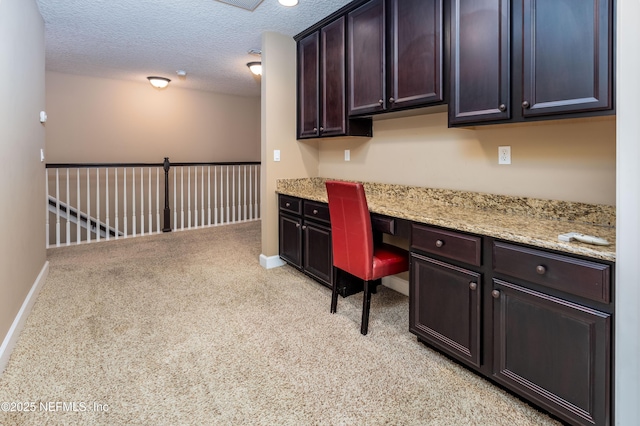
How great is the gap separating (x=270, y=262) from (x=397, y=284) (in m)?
1.39

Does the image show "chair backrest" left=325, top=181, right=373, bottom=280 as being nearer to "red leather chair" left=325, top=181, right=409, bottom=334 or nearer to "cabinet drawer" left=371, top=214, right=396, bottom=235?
"red leather chair" left=325, top=181, right=409, bottom=334

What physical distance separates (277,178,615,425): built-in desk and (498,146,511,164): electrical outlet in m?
0.24

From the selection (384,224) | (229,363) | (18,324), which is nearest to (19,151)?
(18,324)

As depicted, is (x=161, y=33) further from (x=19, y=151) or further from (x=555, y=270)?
(x=555, y=270)

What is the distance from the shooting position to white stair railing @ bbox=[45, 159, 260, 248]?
5.42 m

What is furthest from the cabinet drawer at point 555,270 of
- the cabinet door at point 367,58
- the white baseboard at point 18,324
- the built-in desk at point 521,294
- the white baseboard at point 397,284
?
the white baseboard at point 18,324

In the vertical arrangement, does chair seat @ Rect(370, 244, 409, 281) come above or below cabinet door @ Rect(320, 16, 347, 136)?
below

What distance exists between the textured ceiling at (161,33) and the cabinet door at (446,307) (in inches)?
93.1

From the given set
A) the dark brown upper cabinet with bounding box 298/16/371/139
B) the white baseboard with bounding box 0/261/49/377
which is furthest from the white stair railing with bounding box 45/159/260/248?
the dark brown upper cabinet with bounding box 298/16/371/139

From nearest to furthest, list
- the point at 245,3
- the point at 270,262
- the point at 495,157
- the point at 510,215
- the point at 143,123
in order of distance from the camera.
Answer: the point at 510,215, the point at 495,157, the point at 245,3, the point at 270,262, the point at 143,123

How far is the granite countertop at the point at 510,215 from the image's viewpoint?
159cm

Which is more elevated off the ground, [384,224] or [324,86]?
[324,86]

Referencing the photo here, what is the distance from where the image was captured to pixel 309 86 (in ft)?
11.9

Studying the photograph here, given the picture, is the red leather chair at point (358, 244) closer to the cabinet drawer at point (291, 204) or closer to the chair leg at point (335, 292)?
the chair leg at point (335, 292)
